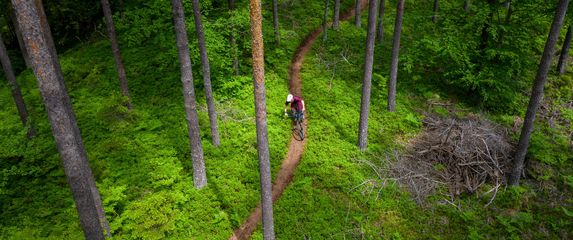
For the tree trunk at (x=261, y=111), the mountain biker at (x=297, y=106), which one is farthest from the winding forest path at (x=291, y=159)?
the tree trunk at (x=261, y=111)

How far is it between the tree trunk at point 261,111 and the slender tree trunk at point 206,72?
15.0ft

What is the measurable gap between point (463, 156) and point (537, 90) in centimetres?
362

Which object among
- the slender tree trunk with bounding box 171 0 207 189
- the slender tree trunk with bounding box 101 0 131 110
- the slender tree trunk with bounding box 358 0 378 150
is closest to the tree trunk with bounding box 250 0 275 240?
the slender tree trunk with bounding box 171 0 207 189

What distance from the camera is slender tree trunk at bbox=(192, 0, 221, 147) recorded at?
13523mm

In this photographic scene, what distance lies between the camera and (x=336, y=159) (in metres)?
15.8

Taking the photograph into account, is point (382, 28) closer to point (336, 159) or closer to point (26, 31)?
point (336, 159)

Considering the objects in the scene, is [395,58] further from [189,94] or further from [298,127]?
[189,94]

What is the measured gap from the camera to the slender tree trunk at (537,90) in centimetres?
1236

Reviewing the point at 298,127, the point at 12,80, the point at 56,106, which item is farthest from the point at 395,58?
the point at 12,80

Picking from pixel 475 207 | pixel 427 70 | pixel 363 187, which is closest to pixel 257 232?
pixel 363 187

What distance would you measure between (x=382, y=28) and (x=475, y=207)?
14.1m

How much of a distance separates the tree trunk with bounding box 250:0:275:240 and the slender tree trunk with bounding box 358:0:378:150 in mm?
5703

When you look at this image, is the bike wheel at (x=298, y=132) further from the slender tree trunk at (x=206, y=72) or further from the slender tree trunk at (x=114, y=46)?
the slender tree trunk at (x=114, y=46)

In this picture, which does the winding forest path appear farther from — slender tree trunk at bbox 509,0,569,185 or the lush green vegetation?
slender tree trunk at bbox 509,0,569,185
